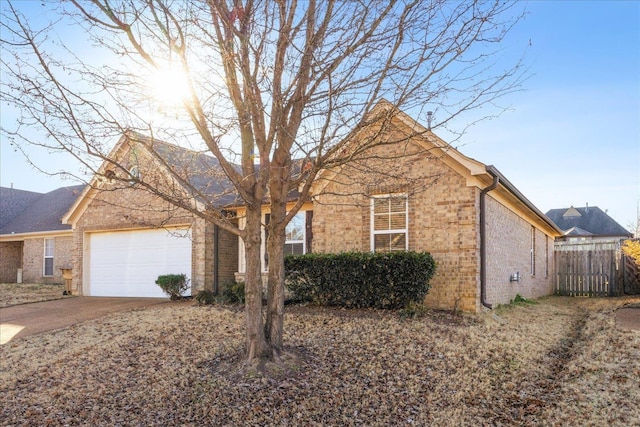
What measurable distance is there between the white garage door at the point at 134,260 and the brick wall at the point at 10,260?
350 inches

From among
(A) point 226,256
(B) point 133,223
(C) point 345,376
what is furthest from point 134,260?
(C) point 345,376

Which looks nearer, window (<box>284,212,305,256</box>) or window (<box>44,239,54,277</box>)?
window (<box>284,212,305,256</box>)

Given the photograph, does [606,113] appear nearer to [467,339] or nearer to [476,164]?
[476,164]

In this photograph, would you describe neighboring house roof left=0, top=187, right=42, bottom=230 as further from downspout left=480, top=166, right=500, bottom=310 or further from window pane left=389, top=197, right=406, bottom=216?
downspout left=480, top=166, right=500, bottom=310

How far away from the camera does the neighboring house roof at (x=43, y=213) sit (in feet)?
71.6

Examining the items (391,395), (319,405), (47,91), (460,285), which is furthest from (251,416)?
(460,285)

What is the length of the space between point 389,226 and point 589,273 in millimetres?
12173

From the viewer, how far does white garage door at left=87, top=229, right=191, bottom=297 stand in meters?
15.9

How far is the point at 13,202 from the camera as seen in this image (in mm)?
26219

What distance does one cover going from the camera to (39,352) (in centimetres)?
927

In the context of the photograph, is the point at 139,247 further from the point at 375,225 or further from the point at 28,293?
the point at 375,225

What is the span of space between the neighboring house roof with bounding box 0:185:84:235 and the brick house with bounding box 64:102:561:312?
4.56 m

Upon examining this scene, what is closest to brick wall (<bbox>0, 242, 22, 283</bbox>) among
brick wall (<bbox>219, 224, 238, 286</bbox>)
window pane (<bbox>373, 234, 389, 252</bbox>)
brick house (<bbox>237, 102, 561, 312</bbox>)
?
brick wall (<bbox>219, 224, 238, 286</bbox>)

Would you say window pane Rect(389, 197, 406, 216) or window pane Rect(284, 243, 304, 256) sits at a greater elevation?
window pane Rect(389, 197, 406, 216)
